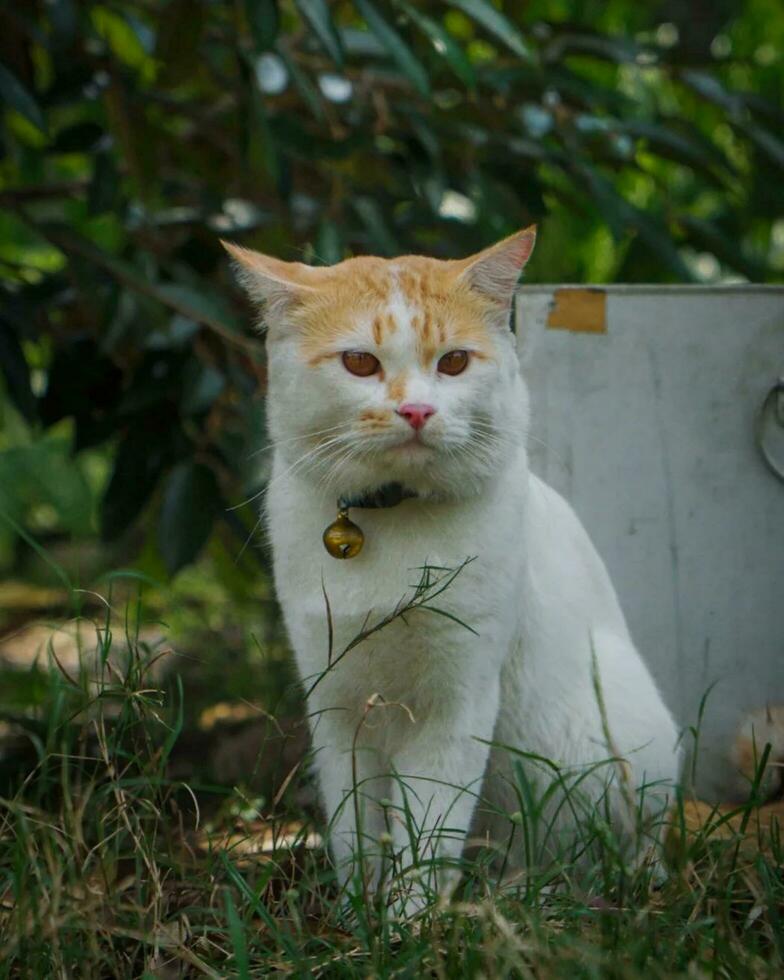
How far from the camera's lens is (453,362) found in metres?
1.92

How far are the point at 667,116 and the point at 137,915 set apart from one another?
10.4 feet

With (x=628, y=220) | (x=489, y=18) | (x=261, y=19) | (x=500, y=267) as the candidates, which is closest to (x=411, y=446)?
(x=500, y=267)

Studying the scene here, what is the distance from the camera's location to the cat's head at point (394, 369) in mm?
1864

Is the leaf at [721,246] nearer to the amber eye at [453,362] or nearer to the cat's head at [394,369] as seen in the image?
the cat's head at [394,369]

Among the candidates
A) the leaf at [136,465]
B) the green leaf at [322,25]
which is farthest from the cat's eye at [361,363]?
the leaf at [136,465]

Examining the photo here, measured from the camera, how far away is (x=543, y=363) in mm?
2723

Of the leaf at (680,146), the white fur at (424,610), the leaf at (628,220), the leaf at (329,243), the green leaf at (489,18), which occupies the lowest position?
the white fur at (424,610)

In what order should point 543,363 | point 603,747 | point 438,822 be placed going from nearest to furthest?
1. point 438,822
2. point 603,747
3. point 543,363

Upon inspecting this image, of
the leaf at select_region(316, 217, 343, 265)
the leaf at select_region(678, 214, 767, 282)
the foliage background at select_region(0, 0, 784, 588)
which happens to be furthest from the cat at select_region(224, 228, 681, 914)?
the leaf at select_region(678, 214, 767, 282)

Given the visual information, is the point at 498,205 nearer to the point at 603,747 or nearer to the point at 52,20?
the point at 52,20

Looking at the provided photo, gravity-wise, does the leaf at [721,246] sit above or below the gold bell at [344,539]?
above

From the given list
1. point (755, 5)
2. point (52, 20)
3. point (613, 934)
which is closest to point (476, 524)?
point (613, 934)

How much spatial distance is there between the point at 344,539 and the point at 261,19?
3.98ft

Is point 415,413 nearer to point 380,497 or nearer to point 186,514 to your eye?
point 380,497
